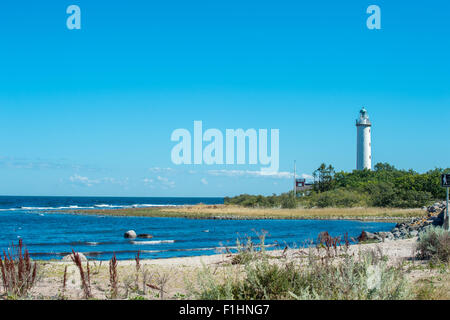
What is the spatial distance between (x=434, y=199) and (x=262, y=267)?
63022 millimetres

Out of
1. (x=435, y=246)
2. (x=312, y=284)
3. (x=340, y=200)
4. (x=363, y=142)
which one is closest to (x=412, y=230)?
(x=435, y=246)

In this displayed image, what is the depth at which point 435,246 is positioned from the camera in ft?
43.9

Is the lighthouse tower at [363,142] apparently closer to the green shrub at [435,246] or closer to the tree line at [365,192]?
the tree line at [365,192]

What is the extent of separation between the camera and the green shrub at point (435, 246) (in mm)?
12972

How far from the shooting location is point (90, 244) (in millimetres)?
30531

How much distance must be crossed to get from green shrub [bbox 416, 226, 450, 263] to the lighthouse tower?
73.0 meters

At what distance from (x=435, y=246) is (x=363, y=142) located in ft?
245

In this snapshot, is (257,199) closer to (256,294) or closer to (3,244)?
(3,244)

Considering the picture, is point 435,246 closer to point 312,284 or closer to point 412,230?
point 312,284

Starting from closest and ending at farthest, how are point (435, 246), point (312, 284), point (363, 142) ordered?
point (312, 284)
point (435, 246)
point (363, 142)

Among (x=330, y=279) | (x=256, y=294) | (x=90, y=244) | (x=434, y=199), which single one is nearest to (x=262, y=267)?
(x=256, y=294)

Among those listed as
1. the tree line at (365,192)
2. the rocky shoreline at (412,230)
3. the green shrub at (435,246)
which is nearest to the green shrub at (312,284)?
the green shrub at (435,246)
